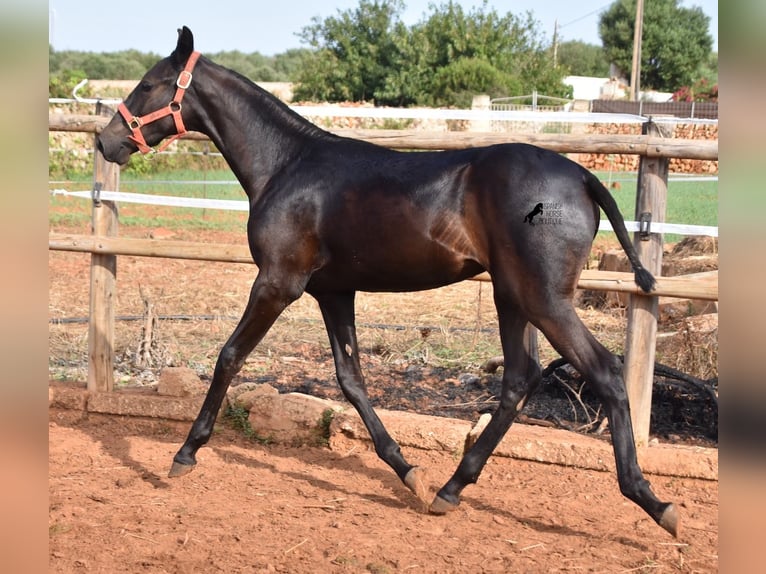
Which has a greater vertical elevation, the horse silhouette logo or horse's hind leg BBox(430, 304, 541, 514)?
the horse silhouette logo

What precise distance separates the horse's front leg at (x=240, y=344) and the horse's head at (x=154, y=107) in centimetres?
100

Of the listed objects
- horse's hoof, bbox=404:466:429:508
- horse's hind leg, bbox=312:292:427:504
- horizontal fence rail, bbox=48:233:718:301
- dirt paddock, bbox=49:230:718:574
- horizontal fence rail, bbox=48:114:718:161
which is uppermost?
horizontal fence rail, bbox=48:114:718:161

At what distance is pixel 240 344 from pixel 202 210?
13.2 m

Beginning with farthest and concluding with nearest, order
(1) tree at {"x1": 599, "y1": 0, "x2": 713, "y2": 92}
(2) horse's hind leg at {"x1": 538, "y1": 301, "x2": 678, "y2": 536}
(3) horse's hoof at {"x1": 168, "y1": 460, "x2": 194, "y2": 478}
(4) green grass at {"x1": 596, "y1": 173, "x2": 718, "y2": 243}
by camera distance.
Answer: (1) tree at {"x1": 599, "y1": 0, "x2": 713, "y2": 92} → (4) green grass at {"x1": 596, "y1": 173, "x2": 718, "y2": 243} → (3) horse's hoof at {"x1": 168, "y1": 460, "x2": 194, "y2": 478} → (2) horse's hind leg at {"x1": 538, "y1": 301, "x2": 678, "y2": 536}

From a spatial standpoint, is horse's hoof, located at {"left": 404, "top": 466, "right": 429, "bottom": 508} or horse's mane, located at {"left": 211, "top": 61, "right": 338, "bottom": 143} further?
horse's mane, located at {"left": 211, "top": 61, "right": 338, "bottom": 143}

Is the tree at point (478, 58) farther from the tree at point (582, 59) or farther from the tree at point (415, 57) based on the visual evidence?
the tree at point (582, 59)

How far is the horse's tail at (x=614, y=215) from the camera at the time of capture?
140 inches

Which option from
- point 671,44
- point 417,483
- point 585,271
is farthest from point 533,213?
point 671,44

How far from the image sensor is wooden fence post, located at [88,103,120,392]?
5500 millimetres

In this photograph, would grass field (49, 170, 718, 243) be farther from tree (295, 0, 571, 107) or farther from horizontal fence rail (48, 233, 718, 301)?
tree (295, 0, 571, 107)

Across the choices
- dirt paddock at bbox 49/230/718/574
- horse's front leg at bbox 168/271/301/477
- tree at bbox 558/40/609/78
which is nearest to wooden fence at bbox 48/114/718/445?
dirt paddock at bbox 49/230/718/574

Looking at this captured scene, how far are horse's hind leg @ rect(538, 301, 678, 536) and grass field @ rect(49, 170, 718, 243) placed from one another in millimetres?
9348

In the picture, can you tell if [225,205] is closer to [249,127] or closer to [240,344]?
[249,127]
